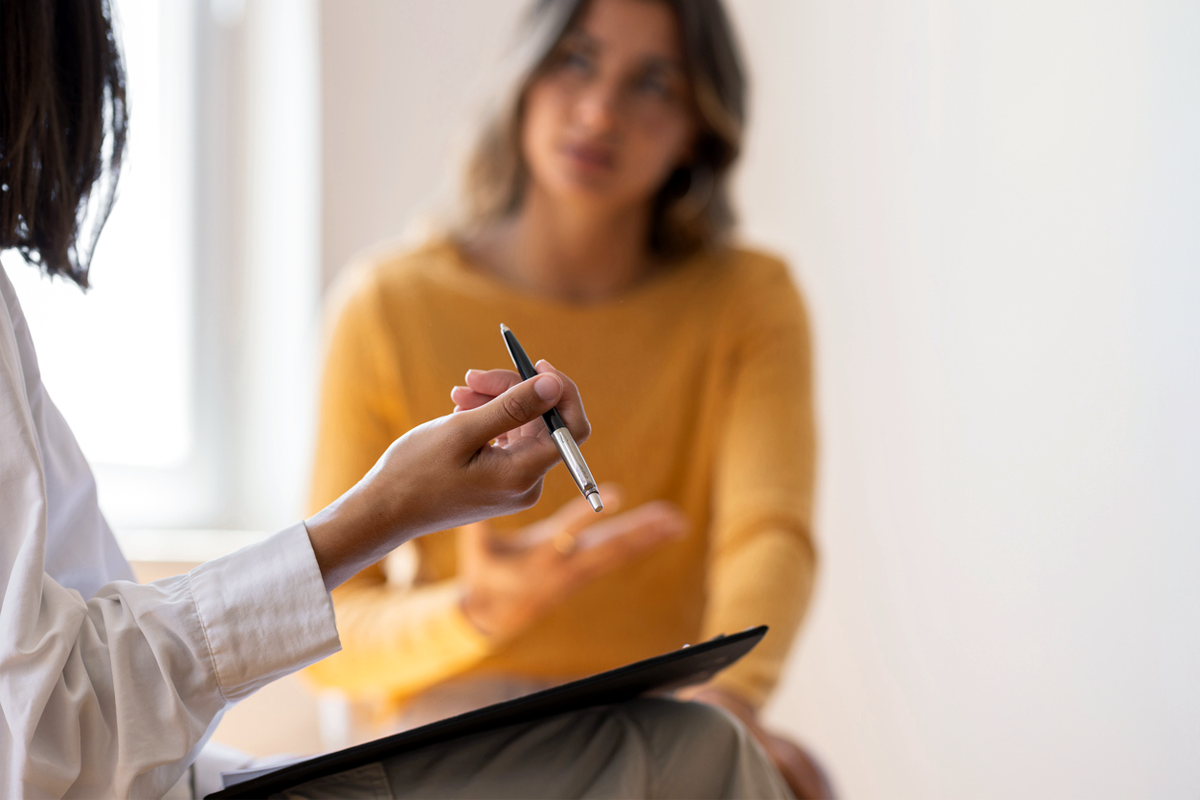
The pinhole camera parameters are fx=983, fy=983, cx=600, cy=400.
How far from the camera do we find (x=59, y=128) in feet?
1.33

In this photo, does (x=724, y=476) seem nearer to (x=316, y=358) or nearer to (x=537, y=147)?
(x=537, y=147)

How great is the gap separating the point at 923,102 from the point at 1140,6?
37cm

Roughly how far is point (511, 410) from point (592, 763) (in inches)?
6.8

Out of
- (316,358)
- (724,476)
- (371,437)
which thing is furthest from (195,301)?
(724,476)

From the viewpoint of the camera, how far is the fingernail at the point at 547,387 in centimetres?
33

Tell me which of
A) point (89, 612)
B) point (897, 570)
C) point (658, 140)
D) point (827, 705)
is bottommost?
point (827, 705)

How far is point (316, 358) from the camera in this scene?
4.17ft

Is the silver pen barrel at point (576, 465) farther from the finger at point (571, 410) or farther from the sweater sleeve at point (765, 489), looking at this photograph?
the sweater sleeve at point (765, 489)

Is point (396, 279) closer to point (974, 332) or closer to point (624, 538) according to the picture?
point (624, 538)

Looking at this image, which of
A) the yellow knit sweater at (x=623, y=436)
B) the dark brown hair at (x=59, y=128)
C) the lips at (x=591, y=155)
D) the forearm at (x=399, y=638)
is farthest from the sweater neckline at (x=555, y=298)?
the dark brown hair at (x=59, y=128)

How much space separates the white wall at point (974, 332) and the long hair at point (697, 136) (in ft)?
0.71

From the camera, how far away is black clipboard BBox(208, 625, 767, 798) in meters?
0.35

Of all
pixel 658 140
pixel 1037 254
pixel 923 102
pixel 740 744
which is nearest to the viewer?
pixel 740 744

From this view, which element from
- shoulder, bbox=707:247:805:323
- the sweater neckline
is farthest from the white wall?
the sweater neckline
